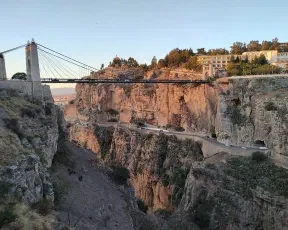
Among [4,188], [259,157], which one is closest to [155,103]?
[259,157]

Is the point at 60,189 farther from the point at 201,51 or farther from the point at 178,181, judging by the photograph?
the point at 201,51

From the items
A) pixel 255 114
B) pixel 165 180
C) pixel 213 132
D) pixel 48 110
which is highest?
pixel 48 110

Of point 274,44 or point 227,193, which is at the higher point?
point 274,44

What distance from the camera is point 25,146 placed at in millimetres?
13180

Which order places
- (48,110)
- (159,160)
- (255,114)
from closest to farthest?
(48,110), (255,114), (159,160)

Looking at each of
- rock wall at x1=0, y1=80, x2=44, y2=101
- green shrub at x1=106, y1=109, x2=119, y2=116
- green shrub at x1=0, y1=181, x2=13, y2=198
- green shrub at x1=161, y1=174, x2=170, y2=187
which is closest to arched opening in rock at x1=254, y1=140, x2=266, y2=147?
green shrub at x1=161, y1=174, x2=170, y2=187

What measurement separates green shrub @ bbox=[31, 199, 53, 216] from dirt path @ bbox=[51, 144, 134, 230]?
0.48 metres

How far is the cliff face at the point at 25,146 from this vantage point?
34.6ft

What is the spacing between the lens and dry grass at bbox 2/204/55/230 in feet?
27.2

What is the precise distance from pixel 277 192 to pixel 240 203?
2.31 metres

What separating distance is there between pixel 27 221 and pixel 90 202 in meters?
7.21

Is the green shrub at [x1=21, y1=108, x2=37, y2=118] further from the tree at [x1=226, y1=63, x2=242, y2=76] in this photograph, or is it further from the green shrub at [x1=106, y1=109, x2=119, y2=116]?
the green shrub at [x1=106, y1=109, x2=119, y2=116]

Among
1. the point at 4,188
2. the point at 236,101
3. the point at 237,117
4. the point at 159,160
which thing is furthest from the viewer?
the point at 159,160

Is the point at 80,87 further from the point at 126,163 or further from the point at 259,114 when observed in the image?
the point at 259,114
